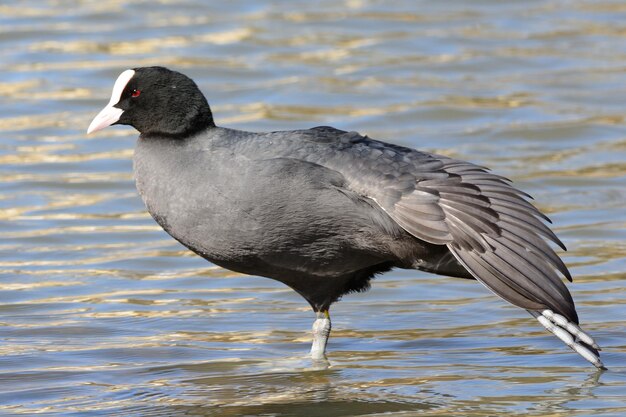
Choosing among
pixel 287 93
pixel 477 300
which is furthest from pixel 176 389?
pixel 287 93

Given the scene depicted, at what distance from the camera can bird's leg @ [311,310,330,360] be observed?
19.7 feet

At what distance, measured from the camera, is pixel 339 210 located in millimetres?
5332

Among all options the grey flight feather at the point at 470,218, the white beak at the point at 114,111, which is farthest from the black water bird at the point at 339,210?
the white beak at the point at 114,111

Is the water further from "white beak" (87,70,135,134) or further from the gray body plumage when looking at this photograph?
"white beak" (87,70,135,134)

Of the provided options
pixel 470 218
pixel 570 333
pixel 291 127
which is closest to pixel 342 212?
pixel 470 218

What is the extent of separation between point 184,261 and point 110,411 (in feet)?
7.90

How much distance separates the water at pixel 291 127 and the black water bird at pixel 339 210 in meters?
0.47

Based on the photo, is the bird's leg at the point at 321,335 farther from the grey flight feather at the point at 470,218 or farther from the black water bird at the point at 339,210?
the grey flight feather at the point at 470,218

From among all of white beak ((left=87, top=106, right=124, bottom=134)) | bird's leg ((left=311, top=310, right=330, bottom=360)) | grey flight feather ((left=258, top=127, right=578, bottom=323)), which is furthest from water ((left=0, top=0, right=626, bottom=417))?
white beak ((left=87, top=106, right=124, bottom=134))

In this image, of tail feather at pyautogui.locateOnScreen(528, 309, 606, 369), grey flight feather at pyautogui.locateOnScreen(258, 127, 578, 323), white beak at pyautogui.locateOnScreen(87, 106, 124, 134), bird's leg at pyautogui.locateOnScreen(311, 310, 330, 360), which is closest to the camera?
grey flight feather at pyautogui.locateOnScreen(258, 127, 578, 323)

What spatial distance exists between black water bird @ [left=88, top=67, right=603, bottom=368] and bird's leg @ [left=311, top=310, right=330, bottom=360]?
1.43 ft

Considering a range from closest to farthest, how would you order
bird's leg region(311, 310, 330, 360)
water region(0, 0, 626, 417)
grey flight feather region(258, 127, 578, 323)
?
grey flight feather region(258, 127, 578, 323)
water region(0, 0, 626, 417)
bird's leg region(311, 310, 330, 360)

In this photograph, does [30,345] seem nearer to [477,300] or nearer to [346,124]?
[477,300]

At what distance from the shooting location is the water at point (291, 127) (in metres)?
5.59
